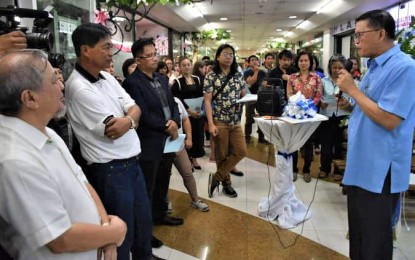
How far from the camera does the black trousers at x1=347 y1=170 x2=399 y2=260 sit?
1.77 m

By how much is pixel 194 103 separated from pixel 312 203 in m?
1.75

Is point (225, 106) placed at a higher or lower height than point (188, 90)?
lower

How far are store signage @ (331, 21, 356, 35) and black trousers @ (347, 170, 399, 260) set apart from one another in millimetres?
9300

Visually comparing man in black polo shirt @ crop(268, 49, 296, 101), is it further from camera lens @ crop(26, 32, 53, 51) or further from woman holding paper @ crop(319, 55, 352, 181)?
camera lens @ crop(26, 32, 53, 51)

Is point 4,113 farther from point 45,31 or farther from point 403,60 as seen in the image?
point 403,60

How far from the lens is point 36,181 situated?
946mm

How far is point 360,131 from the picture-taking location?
5.85ft

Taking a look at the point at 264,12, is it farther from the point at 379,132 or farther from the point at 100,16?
the point at 379,132

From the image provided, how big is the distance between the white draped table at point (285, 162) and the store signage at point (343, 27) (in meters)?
8.26

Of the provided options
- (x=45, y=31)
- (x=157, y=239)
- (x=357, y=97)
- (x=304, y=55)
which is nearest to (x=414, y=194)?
(x=304, y=55)

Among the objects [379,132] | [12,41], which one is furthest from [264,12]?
[12,41]

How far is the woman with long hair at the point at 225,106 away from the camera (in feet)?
11.1

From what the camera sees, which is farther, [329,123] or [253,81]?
[253,81]

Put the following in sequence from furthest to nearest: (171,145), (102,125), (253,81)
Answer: (253,81), (171,145), (102,125)
